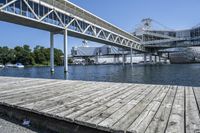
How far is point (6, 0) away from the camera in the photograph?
26.8 metres

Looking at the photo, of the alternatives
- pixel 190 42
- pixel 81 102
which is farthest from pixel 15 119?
pixel 190 42

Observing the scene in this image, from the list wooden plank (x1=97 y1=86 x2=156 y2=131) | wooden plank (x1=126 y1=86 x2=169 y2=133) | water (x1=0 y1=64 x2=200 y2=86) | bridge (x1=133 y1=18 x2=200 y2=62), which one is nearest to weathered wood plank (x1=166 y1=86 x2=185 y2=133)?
wooden plank (x1=126 y1=86 x2=169 y2=133)

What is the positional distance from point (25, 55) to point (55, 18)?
3081 inches

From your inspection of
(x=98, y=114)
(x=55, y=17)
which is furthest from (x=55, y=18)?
(x=98, y=114)

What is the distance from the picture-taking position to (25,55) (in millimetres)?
107500

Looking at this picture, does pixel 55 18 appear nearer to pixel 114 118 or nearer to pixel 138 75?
pixel 138 75

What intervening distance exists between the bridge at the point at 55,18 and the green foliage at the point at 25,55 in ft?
220

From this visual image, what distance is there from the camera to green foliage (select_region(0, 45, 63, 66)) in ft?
344

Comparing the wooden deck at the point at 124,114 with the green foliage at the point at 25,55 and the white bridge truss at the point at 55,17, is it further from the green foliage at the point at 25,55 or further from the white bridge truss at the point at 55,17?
the green foliage at the point at 25,55

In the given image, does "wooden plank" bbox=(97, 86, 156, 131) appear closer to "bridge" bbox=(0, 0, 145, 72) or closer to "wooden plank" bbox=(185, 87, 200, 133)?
"wooden plank" bbox=(185, 87, 200, 133)

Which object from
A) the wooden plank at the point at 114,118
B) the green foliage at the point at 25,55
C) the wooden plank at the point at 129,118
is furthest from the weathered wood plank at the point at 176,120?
the green foliage at the point at 25,55

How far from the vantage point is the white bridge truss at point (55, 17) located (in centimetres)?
2830

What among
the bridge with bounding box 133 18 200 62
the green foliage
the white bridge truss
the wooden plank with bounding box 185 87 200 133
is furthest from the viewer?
the green foliage

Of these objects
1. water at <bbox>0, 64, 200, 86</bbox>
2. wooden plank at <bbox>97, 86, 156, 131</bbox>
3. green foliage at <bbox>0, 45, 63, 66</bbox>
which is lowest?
water at <bbox>0, 64, 200, 86</bbox>
